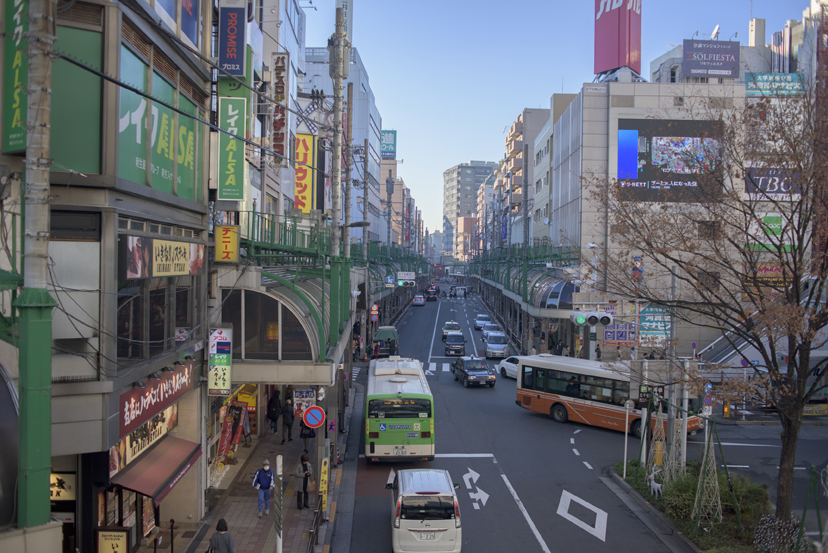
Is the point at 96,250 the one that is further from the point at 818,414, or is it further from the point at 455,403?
the point at 818,414

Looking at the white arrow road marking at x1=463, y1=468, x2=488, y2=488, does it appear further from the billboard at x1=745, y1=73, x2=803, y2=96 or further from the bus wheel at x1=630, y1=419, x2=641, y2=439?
the billboard at x1=745, y1=73, x2=803, y2=96

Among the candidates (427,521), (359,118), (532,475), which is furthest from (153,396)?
(359,118)

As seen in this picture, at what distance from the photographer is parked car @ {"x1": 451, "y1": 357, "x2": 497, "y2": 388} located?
31297 mm

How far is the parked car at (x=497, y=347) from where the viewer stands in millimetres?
41031

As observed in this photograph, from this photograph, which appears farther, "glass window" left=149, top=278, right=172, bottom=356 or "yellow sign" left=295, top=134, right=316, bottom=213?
"yellow sign" left=295, top=134, right=316, bottom=213

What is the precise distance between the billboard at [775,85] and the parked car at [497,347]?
21515 millimetres

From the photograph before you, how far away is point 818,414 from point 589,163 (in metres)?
19.2

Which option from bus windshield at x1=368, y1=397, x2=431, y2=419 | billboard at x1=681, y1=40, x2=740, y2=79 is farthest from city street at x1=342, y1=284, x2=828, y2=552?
billboard at x1=681, y1=40, x2=740, y2=79

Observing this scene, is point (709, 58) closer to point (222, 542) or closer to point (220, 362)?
point (220, 362)

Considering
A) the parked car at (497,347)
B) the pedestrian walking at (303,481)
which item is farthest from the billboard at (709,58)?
the pedestrian walking at (303,481)

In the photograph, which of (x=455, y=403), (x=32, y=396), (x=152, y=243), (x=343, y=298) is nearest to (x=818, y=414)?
(x=455, y=403)

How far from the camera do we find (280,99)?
24.7 m

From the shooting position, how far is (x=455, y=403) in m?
27.4

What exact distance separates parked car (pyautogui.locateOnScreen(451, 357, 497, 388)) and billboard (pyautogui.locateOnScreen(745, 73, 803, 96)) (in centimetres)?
1817
